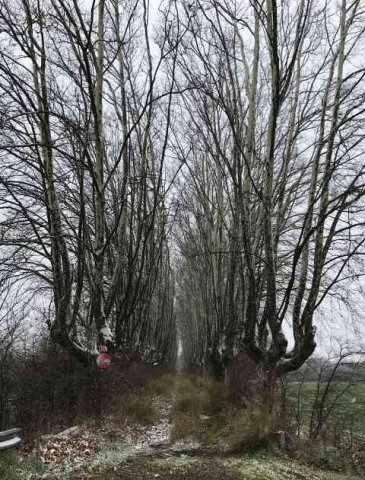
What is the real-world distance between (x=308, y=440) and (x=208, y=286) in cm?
813

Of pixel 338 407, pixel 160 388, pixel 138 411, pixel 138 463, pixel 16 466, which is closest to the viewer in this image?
pixel 16 466

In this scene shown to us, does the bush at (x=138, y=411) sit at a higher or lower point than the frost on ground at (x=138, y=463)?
higher

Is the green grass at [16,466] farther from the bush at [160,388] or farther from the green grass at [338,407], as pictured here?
the bush at [160,388]

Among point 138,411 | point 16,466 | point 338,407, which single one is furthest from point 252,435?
point 338,407

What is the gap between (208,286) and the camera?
49.0 feet

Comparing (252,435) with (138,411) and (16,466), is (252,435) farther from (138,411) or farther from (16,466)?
(138,411)

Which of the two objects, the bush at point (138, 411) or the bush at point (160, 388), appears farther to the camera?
the bush at point (160, 388)

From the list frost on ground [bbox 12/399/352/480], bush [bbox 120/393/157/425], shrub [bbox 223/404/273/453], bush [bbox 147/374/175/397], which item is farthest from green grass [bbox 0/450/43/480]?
bush [bbox 147/374/175/397]

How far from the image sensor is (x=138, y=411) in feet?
34.1

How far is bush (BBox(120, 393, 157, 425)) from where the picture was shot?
1005cm

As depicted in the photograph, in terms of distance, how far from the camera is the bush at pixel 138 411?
1005cm

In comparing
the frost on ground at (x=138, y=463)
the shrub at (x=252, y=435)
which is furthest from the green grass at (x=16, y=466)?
the shrub at (x=252, y=435)

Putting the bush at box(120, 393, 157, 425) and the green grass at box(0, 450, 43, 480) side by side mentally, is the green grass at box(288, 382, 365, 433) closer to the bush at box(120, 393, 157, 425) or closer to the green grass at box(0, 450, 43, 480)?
the bush at box(120, 393, 157, 425)

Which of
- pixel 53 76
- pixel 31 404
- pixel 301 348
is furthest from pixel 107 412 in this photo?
pixel 53 76
